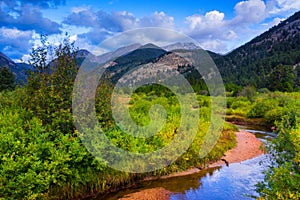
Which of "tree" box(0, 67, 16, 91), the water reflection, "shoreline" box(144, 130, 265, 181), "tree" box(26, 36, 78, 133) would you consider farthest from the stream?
"tree" box(0, 67, 16, 91)

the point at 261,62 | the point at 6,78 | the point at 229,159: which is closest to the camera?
the point at 229,159

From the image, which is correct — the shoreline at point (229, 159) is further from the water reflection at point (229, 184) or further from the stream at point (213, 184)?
the water reflection at point (229, 184)

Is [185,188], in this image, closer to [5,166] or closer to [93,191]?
[93,191]

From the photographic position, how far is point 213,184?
13.2 m

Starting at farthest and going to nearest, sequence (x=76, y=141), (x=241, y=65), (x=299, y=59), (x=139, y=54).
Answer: (x=139, y=54), (x=241, y=65), (x=299, y=59), (x=76, y=141)

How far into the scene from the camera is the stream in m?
11.9

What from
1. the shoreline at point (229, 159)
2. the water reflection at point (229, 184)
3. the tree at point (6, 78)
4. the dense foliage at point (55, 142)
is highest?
the tree at point (6, 78)

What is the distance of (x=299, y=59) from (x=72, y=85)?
102314 mm

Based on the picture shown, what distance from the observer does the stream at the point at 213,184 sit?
1190 centimetres

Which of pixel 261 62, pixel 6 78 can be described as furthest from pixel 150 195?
pixel 261 62

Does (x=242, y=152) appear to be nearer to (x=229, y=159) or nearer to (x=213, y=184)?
(x=229, y=159)

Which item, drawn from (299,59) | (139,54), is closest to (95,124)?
(299,59)

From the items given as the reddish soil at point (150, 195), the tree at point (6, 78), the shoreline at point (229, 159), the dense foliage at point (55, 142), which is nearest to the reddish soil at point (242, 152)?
the shoreline at point (229, 159)

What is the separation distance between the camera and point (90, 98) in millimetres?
12695
